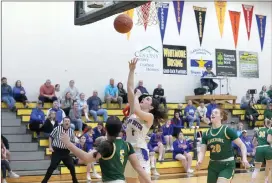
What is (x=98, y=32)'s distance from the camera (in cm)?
1903

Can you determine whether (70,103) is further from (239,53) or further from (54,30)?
(239,53)

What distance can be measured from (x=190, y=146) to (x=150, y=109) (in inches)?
389

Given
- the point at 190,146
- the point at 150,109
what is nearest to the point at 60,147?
the point at 150,109

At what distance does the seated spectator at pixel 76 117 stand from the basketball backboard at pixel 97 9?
6810 mm

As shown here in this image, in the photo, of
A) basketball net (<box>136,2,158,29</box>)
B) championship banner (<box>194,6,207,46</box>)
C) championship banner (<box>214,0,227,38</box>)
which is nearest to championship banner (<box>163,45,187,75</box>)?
championship banner (<box>194,6,207,46</box>)

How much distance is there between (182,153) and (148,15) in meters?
6.89

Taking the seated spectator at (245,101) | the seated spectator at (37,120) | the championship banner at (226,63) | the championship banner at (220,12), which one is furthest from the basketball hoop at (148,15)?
the seated spectator at (37,120)

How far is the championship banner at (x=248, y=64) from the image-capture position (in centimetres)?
2306

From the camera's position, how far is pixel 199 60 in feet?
71.0

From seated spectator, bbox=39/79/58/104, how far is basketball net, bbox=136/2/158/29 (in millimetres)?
4920

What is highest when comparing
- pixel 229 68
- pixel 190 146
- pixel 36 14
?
pixel 36 14

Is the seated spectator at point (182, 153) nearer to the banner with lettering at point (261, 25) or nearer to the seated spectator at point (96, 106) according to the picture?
the seated spectator at point (96, 106)

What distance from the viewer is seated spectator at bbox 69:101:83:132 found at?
15.1 meters

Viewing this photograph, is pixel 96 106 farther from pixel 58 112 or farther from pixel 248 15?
pixel 248 15
